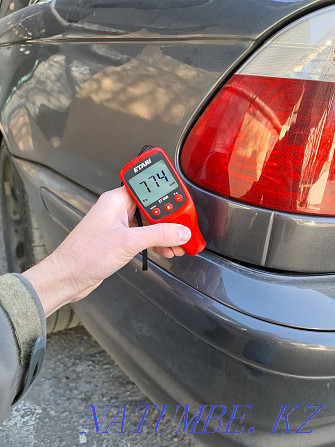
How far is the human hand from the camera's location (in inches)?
44.2

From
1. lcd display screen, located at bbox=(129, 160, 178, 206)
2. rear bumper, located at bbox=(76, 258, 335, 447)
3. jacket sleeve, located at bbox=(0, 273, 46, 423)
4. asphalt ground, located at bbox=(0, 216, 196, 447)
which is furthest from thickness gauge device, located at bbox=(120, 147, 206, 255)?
asphalt ground, located at bbox=(0, 216, 196, 447)

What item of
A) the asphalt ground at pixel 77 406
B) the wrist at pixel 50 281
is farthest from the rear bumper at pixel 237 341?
the asphalt ground at pixel 77 406

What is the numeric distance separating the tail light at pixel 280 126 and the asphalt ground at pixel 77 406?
1.16m

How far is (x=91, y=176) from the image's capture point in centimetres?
156

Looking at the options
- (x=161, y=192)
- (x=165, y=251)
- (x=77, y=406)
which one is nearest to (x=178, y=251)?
(x=165, y=251)

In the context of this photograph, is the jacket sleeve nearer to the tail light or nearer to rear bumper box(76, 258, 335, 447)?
rear bumper box(76, 258, 335, 447)

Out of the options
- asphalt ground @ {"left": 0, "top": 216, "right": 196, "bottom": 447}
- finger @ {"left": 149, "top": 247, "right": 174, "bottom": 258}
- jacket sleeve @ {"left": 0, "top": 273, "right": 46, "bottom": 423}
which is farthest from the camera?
asphalt ground @ {"left": 0, "top": 216, "right": 196, "bottom": 447}

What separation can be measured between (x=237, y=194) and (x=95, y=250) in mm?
344

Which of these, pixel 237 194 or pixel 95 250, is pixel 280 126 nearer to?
pixel 237 194

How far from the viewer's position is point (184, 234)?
114cm

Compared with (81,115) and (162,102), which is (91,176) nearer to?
(81,115)

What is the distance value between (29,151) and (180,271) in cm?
99

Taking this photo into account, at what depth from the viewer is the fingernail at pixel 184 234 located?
1.14 meters

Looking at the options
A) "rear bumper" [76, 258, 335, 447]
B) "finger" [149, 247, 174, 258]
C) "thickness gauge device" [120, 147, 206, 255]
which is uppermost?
"thickness gauge device" [120, 147, 206, 255]
